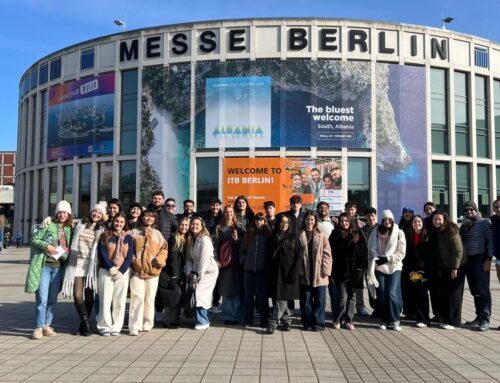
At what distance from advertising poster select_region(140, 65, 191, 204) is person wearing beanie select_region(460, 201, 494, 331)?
19.4 m

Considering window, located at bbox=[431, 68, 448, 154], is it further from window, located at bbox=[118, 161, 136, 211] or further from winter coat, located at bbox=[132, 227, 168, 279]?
winter coat, located at bbox=[132, 227, 168, 279]

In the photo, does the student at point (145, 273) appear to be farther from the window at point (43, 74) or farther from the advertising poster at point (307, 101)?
the window at point (43, 74)

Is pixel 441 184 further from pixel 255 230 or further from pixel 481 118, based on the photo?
pixel 255 230

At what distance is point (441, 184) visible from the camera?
26.6 metres

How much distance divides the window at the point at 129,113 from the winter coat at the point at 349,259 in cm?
→ 2145

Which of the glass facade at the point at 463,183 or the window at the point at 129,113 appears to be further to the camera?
the window at the point at 129,113

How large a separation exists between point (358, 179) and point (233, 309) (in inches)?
737

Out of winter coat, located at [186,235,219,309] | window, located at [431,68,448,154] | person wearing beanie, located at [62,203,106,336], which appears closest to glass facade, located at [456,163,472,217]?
window, located at [431,68,448,154]

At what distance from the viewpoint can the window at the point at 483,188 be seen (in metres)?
27.5

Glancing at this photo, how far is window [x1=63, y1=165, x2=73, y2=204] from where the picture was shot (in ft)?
98.5

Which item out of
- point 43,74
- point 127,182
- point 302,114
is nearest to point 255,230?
point 302,114

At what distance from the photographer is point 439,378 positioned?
198 inches

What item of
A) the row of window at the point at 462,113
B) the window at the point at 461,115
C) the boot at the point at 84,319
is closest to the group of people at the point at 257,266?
the boot at the point at 84,319

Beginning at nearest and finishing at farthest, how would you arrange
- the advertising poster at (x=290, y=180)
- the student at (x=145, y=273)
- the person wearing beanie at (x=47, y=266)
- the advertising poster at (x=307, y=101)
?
the person wearing beanie at (x=47, y=266) → the student at (x=145, y=273) → the advertising poster at (x=290, y=180) → the advertising poster at (x=307, y=101)
